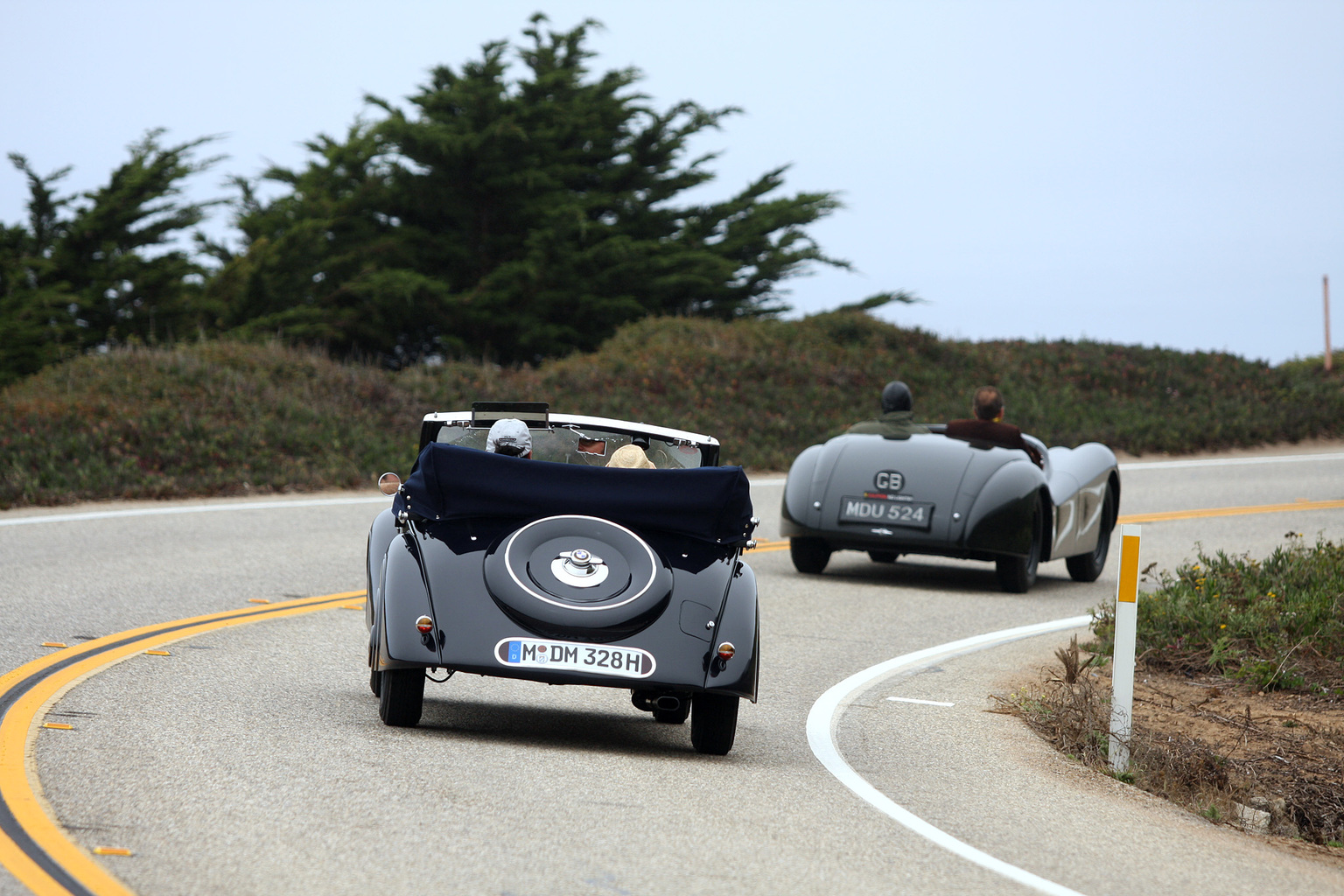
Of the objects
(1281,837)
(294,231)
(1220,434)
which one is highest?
(294,231)

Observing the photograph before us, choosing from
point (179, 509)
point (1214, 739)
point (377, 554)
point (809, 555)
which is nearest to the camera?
point (377, 554)

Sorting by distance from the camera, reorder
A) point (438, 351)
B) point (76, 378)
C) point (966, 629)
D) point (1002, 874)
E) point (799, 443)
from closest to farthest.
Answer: point (1002, 874)
point (966, 629)
point (76, 378)
point (799, 443)
point (438, 351)

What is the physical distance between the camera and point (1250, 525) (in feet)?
57.6

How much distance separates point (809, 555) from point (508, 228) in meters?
25.2

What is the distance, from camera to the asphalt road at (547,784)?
4387 millimetres

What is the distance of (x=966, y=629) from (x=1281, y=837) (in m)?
4.67

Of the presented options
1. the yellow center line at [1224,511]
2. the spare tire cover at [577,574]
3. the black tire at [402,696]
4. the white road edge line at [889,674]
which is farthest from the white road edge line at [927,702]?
the yellow center line at [1224,511]

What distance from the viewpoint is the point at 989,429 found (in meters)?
12.0

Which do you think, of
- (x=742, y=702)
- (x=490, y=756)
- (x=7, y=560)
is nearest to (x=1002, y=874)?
(x=490, y=756)

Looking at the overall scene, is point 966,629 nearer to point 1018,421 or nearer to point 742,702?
point 742,702

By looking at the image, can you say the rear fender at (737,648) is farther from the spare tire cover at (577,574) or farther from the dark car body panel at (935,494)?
the dark car body panel at (935,494)

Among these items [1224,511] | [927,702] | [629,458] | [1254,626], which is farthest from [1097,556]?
[629,458]

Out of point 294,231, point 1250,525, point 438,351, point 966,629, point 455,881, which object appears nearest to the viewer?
point 455,881

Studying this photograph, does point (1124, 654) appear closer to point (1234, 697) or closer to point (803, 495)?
point (1234, 697)
